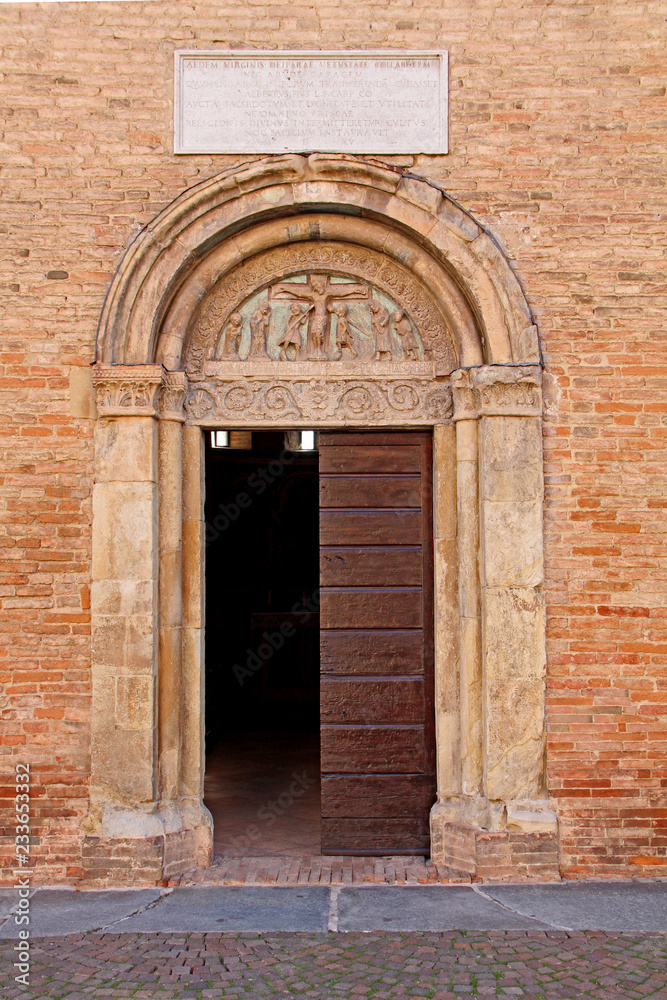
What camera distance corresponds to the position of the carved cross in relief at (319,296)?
5227 millimetres

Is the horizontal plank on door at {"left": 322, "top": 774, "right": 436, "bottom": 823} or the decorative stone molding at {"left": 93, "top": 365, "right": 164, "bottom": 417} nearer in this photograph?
the decorative stone molding at {"left": 93, "top": 365, "right": 164, "bottom": 417}

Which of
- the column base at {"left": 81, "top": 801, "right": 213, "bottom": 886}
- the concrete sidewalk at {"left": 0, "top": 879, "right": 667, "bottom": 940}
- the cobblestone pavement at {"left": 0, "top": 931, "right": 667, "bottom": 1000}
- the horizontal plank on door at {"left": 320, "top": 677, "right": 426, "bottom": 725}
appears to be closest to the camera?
the cobblestone pavement at {"left": 0, "top": 931, "right": 667, "bottom": 1000}

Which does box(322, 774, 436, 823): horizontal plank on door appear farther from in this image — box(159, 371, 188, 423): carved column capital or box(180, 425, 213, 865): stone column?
box(159, 371, 188, 423): carved column capital

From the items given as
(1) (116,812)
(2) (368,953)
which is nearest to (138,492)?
(1) (116,812)

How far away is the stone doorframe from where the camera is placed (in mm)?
4777

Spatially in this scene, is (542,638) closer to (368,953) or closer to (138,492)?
(368,953)

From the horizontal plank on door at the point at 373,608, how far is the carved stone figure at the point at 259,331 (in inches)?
63.1

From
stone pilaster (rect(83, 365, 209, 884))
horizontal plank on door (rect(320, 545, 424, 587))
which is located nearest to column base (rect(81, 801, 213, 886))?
stone pilaster (rect(83, 365, 209, 884))

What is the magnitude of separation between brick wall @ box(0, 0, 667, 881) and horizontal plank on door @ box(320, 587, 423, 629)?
2.88ft

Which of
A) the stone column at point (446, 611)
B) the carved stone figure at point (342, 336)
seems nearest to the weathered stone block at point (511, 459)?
the stone column at point (446, 611)

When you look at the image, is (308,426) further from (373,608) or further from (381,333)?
(373,608)

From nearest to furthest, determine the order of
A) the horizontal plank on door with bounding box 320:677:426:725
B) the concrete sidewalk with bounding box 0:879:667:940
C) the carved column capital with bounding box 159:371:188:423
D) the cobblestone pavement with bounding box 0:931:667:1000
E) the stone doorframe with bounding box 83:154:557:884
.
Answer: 1. the cobblestone pavement with bounding box 0:931:667:1000
2. the concrete sidewalk with bounding box 0:879:667:940
3. the stone doorframe with bounding box 83:154:557:884
4. the carved column capital with bounding box 159:371:188:423
5. the horizontal plank on door with bounding box 320:677:426:725

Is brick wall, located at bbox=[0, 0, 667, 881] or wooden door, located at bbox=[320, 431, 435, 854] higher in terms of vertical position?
brick wall, located at bbox=[0, 0, 667, 881]

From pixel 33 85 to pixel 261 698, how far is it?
25.5 feet
